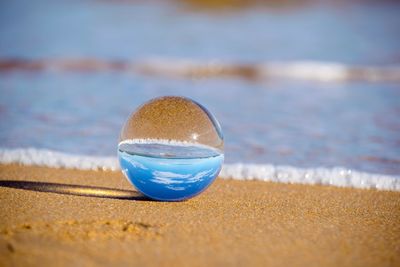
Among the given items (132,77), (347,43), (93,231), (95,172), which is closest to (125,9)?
(347,43)

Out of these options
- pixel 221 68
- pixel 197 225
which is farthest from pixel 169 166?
pixel 221 68

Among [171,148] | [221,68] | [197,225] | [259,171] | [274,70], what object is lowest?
[197,225]

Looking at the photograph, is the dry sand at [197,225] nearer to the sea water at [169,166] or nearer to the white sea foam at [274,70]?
the sea water at [169,166]

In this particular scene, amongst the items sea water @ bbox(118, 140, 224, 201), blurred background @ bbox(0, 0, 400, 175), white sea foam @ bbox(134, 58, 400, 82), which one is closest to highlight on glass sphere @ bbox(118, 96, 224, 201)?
sea water @ bbox(118, 140, 224, 201)

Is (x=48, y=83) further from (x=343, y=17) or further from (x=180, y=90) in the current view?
(x=343, y=17)

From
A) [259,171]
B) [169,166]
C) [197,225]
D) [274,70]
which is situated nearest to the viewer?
[197,225]

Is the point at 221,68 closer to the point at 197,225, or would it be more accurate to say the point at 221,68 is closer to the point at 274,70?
the point at 274,70
